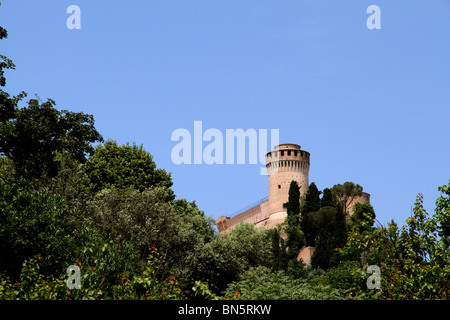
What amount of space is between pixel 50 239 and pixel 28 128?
416 cm

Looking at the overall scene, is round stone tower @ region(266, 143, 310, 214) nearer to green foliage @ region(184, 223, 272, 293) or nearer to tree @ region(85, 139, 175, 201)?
tree @ region(85, 139, 175, 201)

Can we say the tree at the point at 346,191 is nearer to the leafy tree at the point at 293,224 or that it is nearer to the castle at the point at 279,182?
the castle at the point at 279,182

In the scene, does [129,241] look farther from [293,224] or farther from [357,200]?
[357,200]

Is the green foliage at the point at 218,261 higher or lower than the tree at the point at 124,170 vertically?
lower

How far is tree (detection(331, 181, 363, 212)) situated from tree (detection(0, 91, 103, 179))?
56418mm

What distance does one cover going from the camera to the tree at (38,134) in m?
22.4

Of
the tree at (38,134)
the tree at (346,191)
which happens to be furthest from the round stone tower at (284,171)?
the tree at (38,134)

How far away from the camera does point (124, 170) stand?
4641 centimetres

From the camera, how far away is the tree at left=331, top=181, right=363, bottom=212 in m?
77.9

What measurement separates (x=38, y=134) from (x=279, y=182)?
64.2 m

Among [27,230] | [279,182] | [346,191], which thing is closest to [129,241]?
[27,230]

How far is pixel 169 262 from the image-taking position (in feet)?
123
